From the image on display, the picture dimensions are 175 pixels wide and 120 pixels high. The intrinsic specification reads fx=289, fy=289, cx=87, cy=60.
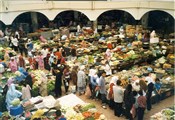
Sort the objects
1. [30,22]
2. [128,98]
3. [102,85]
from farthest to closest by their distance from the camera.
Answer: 1. [30,22]
2. [102,85]
3. [128,98]

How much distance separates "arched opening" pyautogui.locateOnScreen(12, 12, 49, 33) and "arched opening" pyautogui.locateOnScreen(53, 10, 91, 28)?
38.1 inches

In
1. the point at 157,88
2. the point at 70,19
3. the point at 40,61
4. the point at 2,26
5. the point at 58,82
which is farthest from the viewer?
the point at 70,19

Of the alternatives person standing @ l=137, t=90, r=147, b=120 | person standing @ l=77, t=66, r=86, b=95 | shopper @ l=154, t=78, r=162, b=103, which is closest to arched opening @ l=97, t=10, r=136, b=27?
person standing @ l=77, t=66, r=86, b=95

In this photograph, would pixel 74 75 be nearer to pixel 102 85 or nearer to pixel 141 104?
pixel 102 85

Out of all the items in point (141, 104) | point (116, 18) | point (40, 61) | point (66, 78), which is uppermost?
point (116, 18)

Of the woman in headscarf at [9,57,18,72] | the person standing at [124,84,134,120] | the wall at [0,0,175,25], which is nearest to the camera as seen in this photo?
the person standing at [124,84,134,120]

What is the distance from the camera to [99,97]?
11617mm

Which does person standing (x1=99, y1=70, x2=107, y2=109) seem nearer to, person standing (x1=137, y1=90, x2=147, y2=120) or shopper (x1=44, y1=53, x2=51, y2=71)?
person standing (x1=137, y1=90, x2=147, y2=120)

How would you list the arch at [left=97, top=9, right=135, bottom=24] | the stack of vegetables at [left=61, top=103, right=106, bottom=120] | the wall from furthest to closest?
the arch at [left=97, top=9, right=135, bottom=24] → the wall → the stack of vegetables at [left=61, top=103, right=106, bottom=120]

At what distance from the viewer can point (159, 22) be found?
22234mm

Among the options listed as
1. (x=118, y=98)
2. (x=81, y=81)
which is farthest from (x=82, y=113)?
(x=81, y=81)

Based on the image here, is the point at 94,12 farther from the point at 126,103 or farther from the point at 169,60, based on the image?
the point at 126,103

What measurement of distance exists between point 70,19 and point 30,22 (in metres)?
3.20

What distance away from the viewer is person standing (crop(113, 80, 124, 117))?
10031 millimetres
